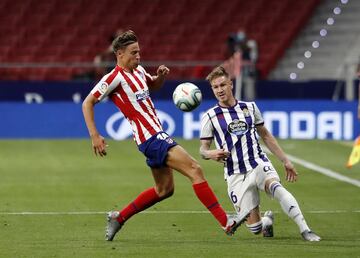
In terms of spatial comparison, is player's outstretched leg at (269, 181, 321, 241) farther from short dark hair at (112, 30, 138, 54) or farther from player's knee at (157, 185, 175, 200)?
short dark hair at (112, 30, 138, 54)

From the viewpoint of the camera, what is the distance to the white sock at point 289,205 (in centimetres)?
1055

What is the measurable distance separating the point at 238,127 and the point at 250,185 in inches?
22.5

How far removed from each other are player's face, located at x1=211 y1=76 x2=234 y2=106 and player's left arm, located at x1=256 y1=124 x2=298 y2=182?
1.37ft


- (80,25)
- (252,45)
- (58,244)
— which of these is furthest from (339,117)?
(58,244)

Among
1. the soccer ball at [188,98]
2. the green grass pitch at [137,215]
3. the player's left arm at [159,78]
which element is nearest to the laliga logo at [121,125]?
the green grass pitch at [137,215]

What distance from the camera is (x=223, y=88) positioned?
1095cm

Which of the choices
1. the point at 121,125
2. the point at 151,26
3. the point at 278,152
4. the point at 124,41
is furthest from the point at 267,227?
the point at 151,26

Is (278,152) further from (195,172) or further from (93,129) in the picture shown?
(93,129)

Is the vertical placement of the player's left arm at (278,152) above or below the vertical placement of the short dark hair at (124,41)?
below

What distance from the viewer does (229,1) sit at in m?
36.0

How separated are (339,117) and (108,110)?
5600 millimetres

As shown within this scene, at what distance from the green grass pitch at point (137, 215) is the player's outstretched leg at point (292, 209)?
167 mm

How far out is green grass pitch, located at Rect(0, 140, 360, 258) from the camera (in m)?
10.1

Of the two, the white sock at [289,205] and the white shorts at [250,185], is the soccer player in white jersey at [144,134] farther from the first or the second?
the white sock at [289,205]
